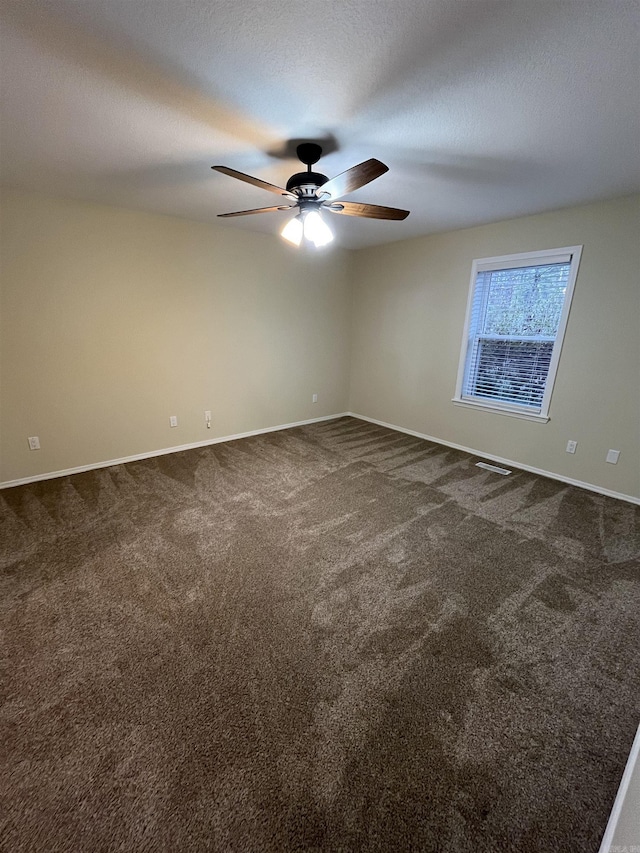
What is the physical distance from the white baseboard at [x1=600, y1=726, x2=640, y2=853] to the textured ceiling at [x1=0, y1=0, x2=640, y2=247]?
93.2 inches

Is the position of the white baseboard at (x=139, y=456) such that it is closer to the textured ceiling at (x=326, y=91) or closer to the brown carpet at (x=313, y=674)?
the brown carpet at (x=313, y=674)

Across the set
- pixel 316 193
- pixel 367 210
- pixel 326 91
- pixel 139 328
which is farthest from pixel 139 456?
pixel 326 91

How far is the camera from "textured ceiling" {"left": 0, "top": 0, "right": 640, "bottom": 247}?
3.73 ft

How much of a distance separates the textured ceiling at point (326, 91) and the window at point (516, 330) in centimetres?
78

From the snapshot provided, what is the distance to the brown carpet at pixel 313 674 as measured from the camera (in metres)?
1.06

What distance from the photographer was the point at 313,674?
1475 millimetres

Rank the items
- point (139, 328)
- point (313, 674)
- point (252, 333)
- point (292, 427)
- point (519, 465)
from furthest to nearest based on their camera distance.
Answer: point (292, 427)
point (252, 333)
point (519, 465)
point (139, 328)
point (313, 674)

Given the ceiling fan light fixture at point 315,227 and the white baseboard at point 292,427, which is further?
the white baseboard at point 292,427

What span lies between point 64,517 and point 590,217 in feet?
15.7

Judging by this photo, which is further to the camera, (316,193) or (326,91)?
(316,193)

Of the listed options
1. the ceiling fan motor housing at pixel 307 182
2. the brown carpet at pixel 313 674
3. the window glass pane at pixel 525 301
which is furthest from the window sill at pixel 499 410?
the ceiling fan motor housing at pixel 307 182

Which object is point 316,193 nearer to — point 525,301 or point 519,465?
point 525,301

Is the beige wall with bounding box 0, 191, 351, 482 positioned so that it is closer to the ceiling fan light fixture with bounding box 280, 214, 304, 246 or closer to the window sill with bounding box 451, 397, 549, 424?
the ceiling fan light fixture with bounding box 280, 214, 304, 246

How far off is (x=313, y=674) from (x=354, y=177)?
7.63 ft
